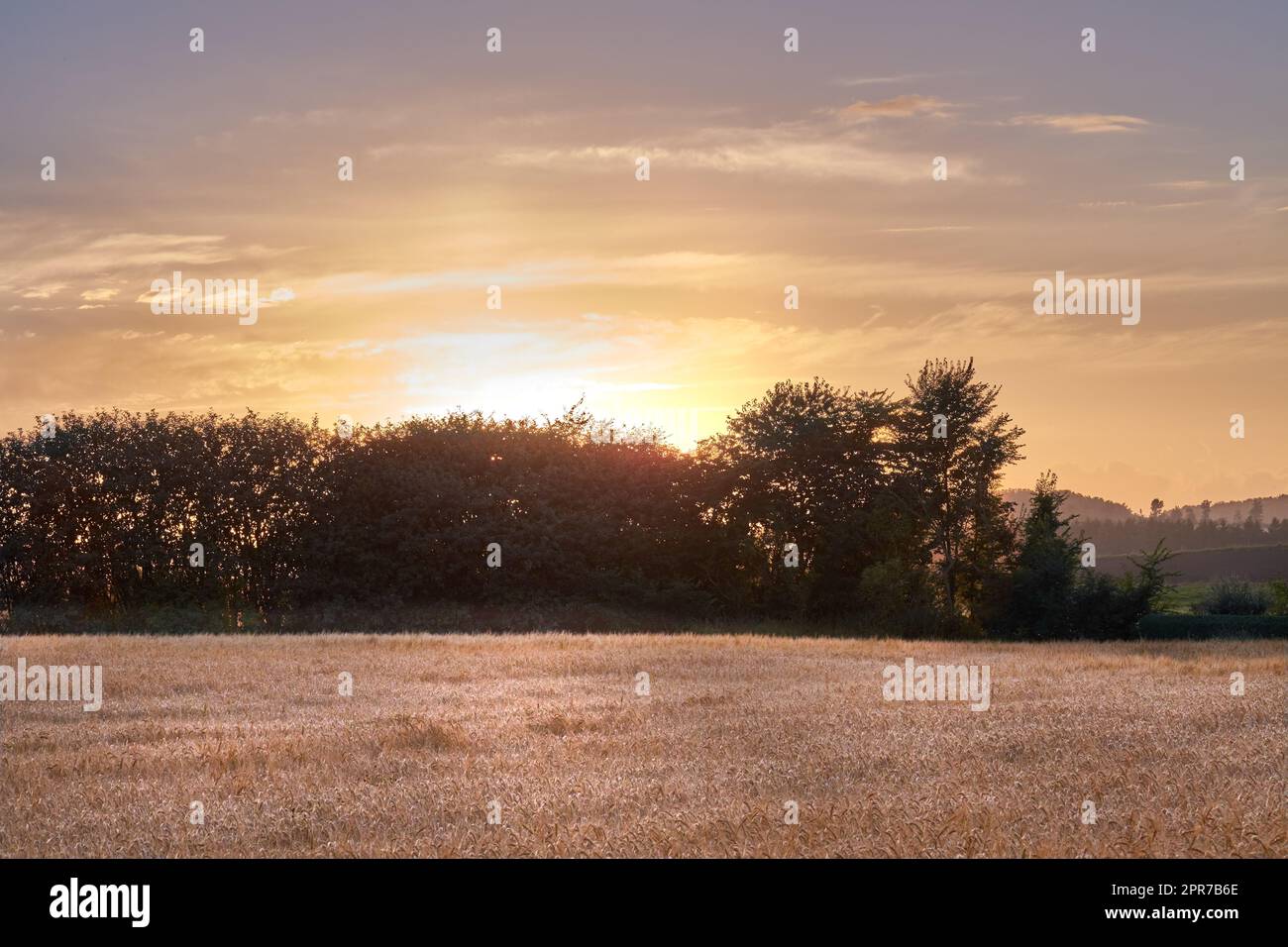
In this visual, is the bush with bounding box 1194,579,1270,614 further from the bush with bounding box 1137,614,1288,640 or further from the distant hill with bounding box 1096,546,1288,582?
the distant hill with bounding box 1096,546,1288,582

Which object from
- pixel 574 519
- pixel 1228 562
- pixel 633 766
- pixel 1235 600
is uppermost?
pixel 574 519

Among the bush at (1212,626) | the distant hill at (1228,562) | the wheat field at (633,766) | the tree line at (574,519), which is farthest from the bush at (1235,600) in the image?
the distant hill at (1228,562)

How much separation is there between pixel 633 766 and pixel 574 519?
99.7 feet

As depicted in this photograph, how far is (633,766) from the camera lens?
10883 millimetres

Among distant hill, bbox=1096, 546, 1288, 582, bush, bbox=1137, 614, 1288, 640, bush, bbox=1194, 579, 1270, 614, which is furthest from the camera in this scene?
distant hill, bbox=1096, 546, 1288, 582

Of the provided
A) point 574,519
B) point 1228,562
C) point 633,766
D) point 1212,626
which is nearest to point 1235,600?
point 1212,626

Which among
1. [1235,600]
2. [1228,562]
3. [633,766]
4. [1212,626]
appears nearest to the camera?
[633,766]

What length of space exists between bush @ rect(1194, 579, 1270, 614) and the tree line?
3584 millimetres

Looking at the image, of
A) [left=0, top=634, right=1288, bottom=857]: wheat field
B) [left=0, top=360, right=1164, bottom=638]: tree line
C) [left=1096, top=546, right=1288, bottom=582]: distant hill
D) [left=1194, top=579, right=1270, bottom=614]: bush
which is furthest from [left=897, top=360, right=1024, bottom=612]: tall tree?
[left=1096, top=546, right=1288, bottom=582]: distant hill

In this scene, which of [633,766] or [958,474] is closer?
[633,766]

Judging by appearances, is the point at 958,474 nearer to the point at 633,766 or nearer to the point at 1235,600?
the point at 1235,600

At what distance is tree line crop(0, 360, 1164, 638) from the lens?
3678cm

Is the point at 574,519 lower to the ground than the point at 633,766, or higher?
higher
